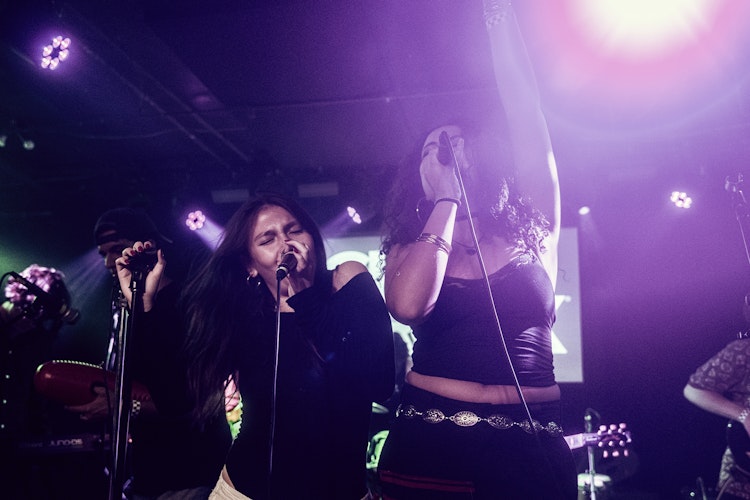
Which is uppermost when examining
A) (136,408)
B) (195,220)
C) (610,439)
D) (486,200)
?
(195,220)

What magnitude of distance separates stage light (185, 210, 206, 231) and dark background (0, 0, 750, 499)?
0.24 m

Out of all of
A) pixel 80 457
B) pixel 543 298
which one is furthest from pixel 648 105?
pixel 80 457

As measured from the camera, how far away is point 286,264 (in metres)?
1.97

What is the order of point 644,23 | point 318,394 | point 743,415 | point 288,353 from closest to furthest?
point 318,394 → point 288,353 → point 743,415 → point 644,23

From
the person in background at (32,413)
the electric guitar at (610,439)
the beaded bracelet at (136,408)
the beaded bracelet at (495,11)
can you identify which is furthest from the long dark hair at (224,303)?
the electric guitar at (610,439)

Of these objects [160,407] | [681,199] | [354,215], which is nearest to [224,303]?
[160,407]

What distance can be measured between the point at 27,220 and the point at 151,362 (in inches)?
354

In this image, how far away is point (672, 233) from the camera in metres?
7.51

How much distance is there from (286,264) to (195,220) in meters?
6.54

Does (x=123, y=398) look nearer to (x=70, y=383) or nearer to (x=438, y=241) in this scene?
(x=438, y=241)

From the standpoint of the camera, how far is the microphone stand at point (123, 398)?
1.85 m

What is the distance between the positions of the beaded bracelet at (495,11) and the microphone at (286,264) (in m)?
1.05

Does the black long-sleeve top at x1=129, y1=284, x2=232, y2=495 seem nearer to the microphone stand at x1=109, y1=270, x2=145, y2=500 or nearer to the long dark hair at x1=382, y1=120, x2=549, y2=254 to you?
the microphone stand at x1=109, y1=270, x2=145, y2=500

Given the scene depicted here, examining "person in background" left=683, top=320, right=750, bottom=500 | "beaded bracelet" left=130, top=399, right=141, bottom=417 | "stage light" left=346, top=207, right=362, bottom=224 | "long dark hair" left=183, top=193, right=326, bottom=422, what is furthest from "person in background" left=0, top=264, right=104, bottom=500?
"person in background" left=683, top=320, right=750, bottom=500
